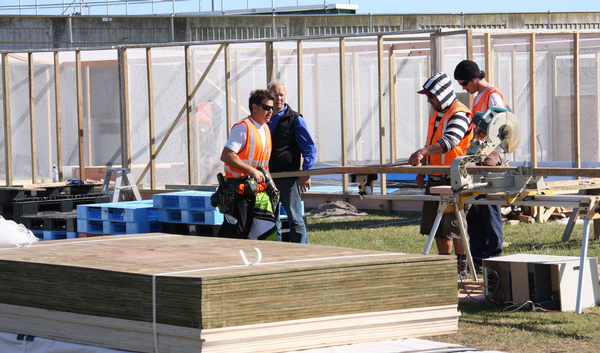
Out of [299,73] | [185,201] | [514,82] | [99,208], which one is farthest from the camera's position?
[299,73]

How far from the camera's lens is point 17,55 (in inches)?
645

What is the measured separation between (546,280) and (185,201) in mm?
4250

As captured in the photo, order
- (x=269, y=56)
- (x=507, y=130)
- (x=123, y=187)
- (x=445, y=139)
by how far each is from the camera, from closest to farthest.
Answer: (x=507, y=130) → (x=445, y=139) → (x=123, y=187) → (x=269, y=56)

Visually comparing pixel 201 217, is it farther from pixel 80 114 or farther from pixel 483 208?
pixel 80 114

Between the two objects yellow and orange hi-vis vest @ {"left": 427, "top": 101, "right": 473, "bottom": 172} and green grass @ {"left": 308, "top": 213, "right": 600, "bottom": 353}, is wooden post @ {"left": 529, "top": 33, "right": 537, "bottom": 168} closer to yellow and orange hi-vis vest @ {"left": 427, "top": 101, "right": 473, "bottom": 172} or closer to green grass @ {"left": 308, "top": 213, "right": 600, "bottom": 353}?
green grass @ {"left": 308, "top": 213, "right": 600, "bottom": 353}

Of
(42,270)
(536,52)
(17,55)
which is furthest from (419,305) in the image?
(17,55)

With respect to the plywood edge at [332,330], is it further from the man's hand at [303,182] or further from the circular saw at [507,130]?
the man's hand at [303,182]

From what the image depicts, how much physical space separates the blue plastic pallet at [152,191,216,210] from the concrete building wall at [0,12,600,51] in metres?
17.2

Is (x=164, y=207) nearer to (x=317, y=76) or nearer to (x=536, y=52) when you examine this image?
(x=317, y=76)

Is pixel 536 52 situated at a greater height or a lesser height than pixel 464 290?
greater

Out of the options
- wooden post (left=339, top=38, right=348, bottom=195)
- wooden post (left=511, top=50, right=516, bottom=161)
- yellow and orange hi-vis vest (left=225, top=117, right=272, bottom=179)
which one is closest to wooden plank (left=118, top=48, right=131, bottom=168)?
wooden post (left=339, top=38, right=348, bottom=195)

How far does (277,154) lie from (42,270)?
14.6 feet

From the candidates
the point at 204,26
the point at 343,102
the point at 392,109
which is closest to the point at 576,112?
the point at 392,109

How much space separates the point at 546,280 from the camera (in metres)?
5.93
